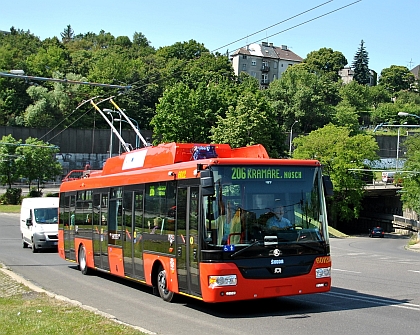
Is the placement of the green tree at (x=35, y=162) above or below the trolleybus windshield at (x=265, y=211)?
above

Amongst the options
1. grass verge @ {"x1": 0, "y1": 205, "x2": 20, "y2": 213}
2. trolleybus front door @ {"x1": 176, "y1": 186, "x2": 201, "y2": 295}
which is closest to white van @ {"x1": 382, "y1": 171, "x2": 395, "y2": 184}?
grass verge @ {"x1": 0, "y1": 205, "x2": 20, "y2": 213}

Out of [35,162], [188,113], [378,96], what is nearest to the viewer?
[188,113]

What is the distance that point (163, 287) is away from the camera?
13.5 meters

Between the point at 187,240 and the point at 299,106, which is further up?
the point at 299,106

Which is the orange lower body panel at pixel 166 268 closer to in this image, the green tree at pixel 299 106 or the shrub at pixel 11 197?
the shrub at pixel 11 197

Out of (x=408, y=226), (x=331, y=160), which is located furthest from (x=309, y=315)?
(x=408, y=226)

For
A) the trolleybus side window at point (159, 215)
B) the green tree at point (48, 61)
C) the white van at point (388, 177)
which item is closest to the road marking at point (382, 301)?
the trolleybus side window at point (159, 215)

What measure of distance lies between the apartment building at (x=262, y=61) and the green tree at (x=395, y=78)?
25806mm

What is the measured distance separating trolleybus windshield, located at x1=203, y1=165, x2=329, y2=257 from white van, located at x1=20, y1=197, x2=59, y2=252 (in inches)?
702

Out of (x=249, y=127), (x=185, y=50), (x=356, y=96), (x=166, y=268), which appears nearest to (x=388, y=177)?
(x=249, y=127)

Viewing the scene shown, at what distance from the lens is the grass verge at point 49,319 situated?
9.32m

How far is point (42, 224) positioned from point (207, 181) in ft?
60.6

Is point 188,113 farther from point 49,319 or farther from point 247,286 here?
point 49,319

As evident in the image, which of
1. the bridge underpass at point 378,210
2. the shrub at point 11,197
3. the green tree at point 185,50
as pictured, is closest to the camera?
the shrub at point 11,197
